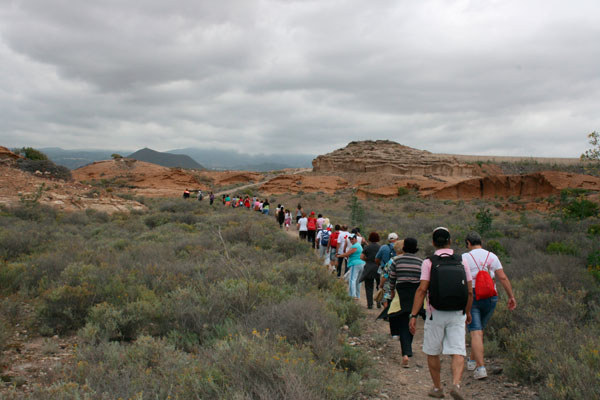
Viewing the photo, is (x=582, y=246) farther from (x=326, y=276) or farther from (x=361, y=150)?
(x=361, y=150)

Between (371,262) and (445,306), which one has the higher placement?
(445,306)

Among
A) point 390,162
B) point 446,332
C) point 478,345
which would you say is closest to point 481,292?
point 478,345

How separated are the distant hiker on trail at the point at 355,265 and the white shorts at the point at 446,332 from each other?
4.27 m

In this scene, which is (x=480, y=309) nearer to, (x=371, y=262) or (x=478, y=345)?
(x=478, y=345)

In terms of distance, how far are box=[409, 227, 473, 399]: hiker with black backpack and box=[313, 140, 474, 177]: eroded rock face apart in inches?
2341

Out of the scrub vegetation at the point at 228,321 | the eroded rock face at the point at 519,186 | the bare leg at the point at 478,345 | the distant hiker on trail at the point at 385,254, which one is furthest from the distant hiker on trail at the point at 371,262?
the eroded rock face at the point at 519,186

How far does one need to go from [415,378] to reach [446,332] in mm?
1143

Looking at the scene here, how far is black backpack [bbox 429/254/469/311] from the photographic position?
3.89 meters

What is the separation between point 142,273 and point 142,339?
10.7 feet

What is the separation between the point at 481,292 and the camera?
463 cm

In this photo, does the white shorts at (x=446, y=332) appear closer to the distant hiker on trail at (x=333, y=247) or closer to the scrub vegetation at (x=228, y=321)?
the scrub vegetation at (x=228, y=321)

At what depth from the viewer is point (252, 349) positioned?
3.67m

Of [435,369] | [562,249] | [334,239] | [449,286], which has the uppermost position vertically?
[449,286]


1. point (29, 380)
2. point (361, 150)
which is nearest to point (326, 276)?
point (29, 380)
